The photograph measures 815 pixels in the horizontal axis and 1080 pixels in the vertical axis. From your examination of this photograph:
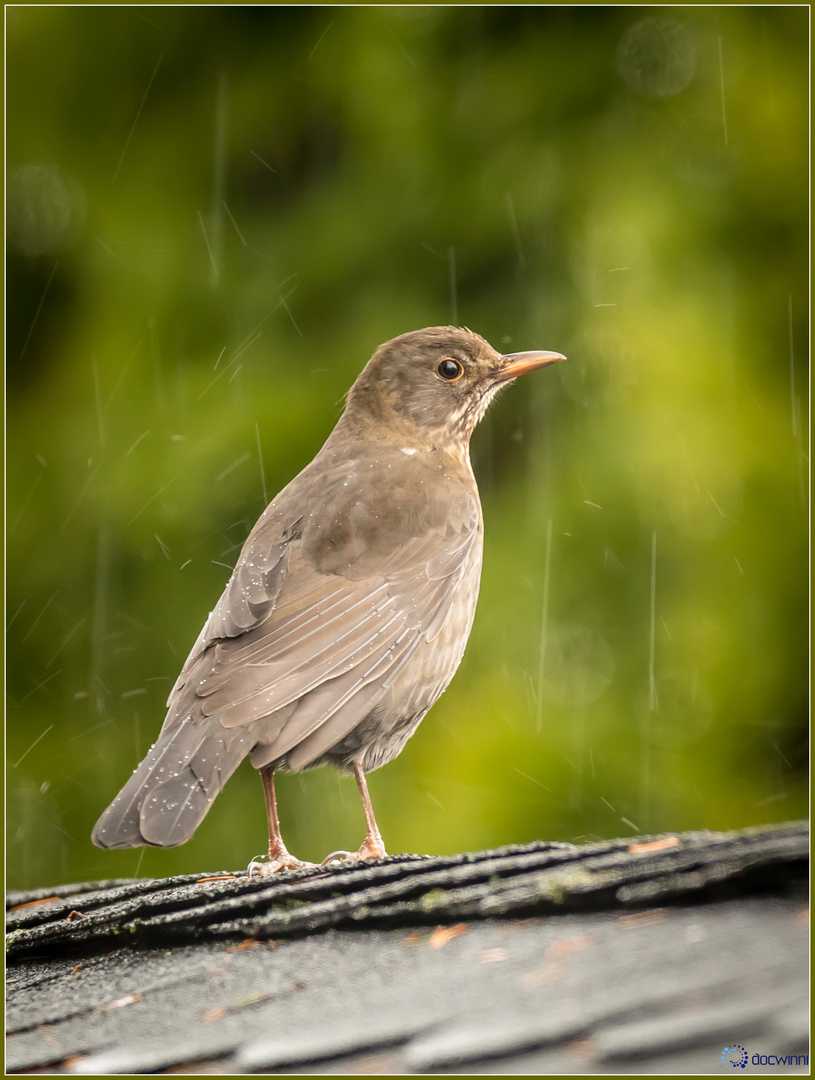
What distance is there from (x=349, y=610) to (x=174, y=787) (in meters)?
0.86

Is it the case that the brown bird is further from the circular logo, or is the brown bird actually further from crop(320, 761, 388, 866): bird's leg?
the circular logo

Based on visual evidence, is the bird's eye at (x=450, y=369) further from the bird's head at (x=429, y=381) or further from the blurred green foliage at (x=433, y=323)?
the blurred green foliage at (x=433, y=323)

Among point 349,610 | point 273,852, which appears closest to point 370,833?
point 273,852

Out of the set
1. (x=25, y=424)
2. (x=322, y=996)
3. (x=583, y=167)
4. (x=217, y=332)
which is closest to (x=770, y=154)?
(x=583, y=167)

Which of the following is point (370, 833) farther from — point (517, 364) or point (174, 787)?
point (517, 364)

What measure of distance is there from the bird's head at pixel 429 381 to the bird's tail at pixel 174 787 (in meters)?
1.64

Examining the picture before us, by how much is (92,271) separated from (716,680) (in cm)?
371

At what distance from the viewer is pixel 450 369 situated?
14.0 feet

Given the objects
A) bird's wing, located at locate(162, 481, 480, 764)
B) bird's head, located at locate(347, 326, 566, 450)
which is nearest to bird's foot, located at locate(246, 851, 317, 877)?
bird's wing, located at locate(162, 481, 480, 764)

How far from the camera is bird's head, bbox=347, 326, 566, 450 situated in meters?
4.25

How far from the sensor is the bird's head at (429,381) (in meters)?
4.25

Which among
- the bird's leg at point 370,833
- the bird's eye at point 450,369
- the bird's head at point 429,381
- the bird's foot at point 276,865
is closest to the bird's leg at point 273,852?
the bird's foot at point 276,865

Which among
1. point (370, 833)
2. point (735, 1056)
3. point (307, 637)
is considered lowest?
point (370, 833)

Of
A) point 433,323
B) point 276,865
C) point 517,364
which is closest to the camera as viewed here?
point 276,865
